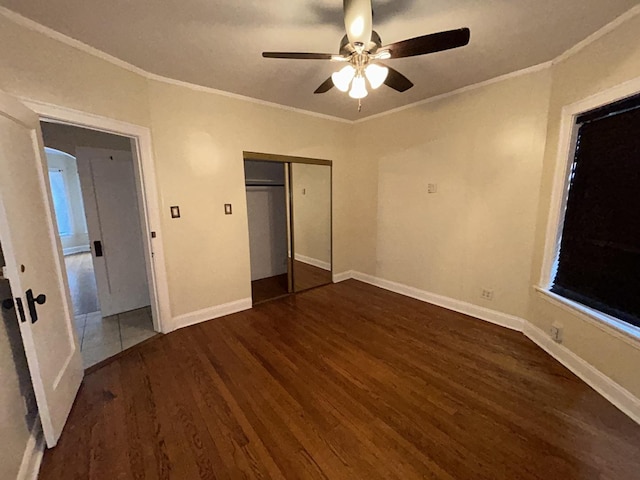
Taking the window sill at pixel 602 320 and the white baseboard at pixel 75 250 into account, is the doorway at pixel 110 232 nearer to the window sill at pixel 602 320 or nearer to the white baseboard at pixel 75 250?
the window sill at pixel 602 320

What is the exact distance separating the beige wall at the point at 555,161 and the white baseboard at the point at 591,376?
4 cm

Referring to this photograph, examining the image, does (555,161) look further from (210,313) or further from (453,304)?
(210,313)

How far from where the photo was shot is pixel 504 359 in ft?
7.91

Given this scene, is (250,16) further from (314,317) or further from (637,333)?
(637,333)

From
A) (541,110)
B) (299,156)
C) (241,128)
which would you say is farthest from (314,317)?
(541,110)

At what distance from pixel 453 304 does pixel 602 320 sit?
1.50 metres

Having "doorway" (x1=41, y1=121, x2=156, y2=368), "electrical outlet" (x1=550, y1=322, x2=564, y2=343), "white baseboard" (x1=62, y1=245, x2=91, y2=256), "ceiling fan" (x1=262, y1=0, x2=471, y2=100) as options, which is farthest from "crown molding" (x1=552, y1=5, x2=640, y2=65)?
"white baseboard" (x1=62, y1=245, x2=91, y2=256)

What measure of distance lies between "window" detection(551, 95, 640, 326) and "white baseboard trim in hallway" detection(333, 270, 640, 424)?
0.46 meters

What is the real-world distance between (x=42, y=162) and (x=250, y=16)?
5.78 feet

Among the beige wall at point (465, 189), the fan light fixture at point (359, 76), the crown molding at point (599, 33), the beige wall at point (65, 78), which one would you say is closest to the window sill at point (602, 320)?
the beige wall at point (465, 189)

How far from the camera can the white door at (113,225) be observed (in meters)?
3.19

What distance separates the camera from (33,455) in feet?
5.00

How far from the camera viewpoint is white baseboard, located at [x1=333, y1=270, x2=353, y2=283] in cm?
455

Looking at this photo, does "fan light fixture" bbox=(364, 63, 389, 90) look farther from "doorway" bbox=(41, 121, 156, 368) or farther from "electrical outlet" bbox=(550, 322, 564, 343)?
"doorway" bbox=(41, 121, 156, 368)
